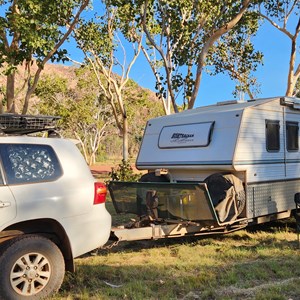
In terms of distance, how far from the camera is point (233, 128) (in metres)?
7.24

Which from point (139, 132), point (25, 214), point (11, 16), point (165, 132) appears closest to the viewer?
point (25, 214)

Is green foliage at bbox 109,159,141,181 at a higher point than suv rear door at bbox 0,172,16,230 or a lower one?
lower

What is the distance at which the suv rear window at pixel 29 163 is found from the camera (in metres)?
4.50

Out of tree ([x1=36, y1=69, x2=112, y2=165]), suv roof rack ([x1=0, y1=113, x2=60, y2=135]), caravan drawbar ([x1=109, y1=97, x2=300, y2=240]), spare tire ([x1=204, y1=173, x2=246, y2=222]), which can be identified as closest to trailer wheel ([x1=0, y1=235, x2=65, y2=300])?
suv roof rack ([x1=0, y1=113, x2=60, y2=135])

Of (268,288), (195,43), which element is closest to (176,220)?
(268,288)

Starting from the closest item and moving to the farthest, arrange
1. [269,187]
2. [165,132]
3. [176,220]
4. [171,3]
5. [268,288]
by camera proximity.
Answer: [268,288], [176,220], [269,187], [165,132], [171,3]

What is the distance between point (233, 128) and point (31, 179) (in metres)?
3.79

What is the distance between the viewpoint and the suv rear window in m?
4.50

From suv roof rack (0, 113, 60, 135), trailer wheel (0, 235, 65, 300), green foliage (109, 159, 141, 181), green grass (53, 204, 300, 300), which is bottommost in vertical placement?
green grass (53, 204, 300, 300)

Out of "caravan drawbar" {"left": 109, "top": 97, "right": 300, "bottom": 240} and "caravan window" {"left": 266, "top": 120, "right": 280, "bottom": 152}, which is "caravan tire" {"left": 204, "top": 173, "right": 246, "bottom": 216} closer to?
"caravan drawbar" {"left": 109, "top": 97, "right": 300, "bottom": 240}

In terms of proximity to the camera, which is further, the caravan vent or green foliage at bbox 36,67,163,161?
green foliage at bbox 36,67,163,161

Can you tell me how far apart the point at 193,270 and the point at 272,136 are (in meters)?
3.18

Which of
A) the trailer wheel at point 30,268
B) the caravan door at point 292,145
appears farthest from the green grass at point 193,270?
the caravan door at point 292,145

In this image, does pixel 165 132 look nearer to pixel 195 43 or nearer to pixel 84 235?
pixel 84 235
